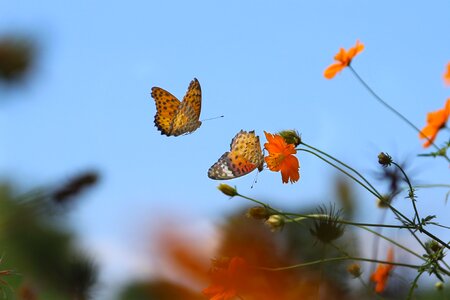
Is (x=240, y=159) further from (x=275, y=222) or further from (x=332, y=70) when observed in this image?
(x=332, y=70)

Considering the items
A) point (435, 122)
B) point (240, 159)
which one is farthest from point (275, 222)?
point (435, 122)

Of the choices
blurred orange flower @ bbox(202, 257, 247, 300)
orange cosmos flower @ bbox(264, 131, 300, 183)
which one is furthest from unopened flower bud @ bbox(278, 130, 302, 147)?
blurred orange flower @ bbox(202, 257, 247, 300)

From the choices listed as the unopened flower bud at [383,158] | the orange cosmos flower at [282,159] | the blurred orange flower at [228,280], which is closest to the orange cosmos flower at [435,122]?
the unopened flower bud at [383,158]

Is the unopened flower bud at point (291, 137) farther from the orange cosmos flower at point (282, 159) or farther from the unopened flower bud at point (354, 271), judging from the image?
the unopened flower bud at point (354, 271)

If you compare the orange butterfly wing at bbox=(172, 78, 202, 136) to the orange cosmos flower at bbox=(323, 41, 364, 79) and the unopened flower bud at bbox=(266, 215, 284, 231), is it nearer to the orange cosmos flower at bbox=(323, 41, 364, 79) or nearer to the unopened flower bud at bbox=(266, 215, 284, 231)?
the unopened flower bud at bbox=(266, 215, 284, 231)

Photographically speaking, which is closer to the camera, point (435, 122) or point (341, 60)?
point (435, 122)

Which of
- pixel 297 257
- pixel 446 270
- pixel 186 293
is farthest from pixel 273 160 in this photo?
pixel 297 257

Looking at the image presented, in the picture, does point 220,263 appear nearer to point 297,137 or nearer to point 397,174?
point 297,137
